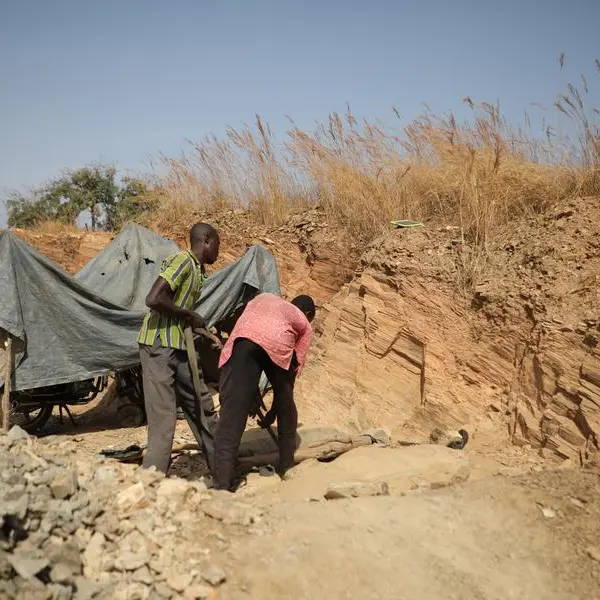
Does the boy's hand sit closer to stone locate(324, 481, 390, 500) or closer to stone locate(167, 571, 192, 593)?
stone locate(324, 481, 390, 500)

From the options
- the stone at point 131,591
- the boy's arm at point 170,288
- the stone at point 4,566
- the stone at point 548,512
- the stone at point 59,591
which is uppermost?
the boy's arm at point 170,288

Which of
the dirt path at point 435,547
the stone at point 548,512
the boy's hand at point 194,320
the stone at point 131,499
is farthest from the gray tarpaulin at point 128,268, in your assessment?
the stone at point 548,512

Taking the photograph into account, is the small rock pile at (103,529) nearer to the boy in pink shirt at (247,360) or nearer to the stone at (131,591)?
the stone at (131,591)

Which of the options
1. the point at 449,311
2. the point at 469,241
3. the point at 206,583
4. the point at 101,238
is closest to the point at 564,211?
the point at 469,241

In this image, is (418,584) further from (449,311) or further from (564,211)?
(564,211)

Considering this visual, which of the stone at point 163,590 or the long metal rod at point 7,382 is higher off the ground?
the stone at point 163,590

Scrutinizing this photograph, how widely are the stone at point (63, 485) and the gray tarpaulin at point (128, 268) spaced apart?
3.60m

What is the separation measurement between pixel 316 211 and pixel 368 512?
482 cm

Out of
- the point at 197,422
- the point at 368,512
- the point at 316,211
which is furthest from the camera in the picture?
the point at 316,211

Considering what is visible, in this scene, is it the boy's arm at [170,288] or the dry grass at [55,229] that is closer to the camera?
the boy's arm at [170,288]

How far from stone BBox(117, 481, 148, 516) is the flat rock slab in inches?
50.9

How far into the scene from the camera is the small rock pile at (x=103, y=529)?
8.09ft

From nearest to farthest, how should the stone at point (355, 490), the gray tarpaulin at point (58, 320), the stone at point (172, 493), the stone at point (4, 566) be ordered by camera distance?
the stone at point (4, 566), the stone at point (172, 493), the stone at point (355, 490), the gray tarpaulin at point (58, 320)

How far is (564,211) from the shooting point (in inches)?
215
